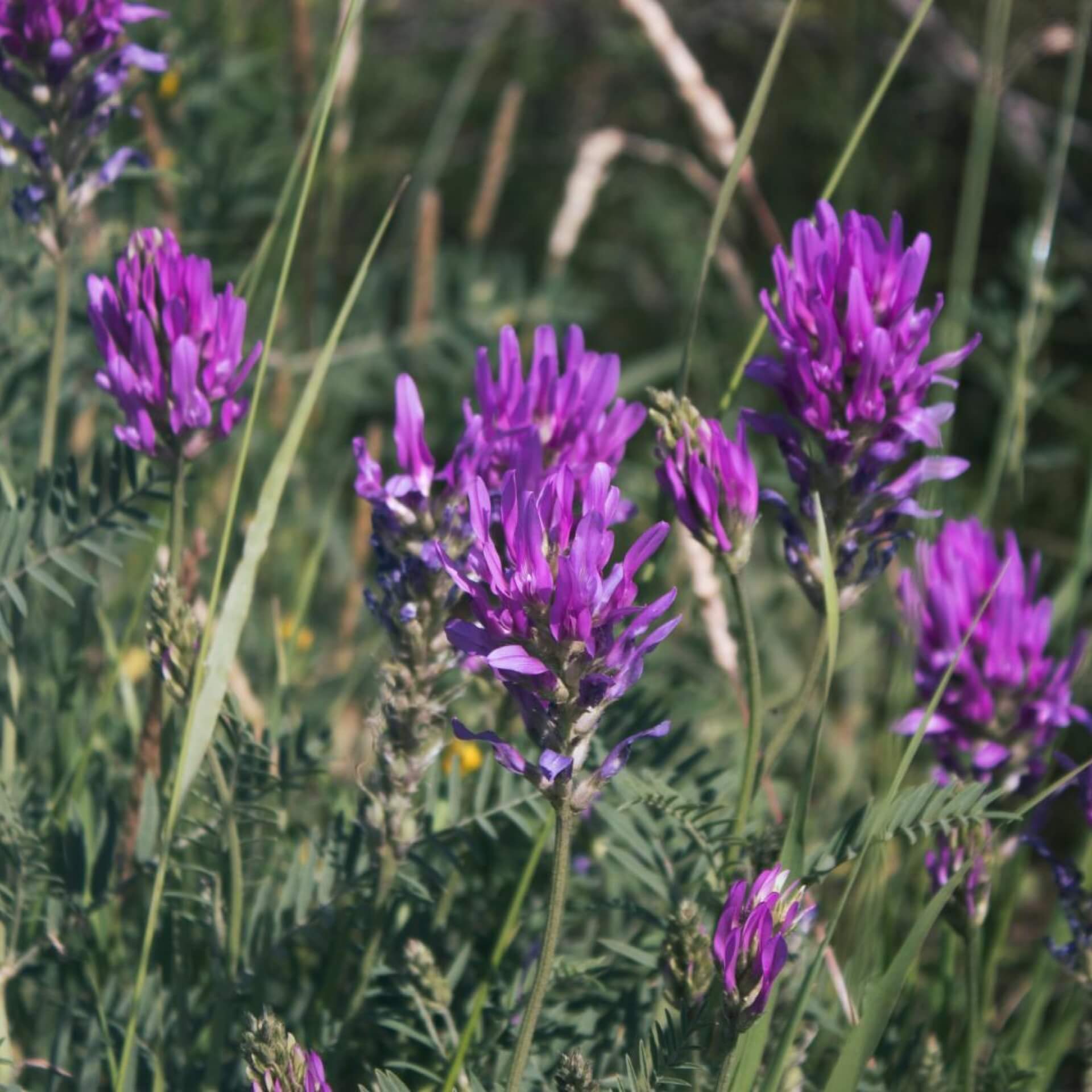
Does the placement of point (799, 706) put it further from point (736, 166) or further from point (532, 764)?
point (736, 166)

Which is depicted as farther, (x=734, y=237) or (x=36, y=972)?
(x=734, y=237)

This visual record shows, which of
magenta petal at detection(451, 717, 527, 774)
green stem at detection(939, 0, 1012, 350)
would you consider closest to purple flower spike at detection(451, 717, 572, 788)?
magenta petal at detection(451, 717, 527, 774)

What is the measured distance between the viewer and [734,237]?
146 inches

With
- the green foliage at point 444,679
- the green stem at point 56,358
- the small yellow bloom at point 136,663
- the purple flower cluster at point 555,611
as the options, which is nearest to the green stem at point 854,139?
the green foliage at point 444,679

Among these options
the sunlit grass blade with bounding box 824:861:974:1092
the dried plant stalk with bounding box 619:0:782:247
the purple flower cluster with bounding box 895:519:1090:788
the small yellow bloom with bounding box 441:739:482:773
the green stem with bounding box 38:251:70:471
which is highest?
the dried plant stalk with bounding box 619:0:782:247

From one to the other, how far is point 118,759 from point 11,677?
43cm

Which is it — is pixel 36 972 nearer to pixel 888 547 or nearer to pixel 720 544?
pixel 720 544

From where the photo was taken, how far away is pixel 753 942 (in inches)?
42.3

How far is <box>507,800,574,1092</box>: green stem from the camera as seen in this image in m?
1.07

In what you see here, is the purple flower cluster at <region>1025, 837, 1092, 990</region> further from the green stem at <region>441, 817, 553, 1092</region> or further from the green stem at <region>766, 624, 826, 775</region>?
the green stem at <region>441, 817, 553, 1092</region>

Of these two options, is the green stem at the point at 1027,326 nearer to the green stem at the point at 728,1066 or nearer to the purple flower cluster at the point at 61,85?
the green stem at the point at 728,1066

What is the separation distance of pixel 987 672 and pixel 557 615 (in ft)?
2.15

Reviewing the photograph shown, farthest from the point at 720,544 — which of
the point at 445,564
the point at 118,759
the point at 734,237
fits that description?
the point at 734,237

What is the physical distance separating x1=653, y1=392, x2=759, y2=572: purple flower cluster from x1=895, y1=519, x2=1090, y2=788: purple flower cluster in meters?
0.36
